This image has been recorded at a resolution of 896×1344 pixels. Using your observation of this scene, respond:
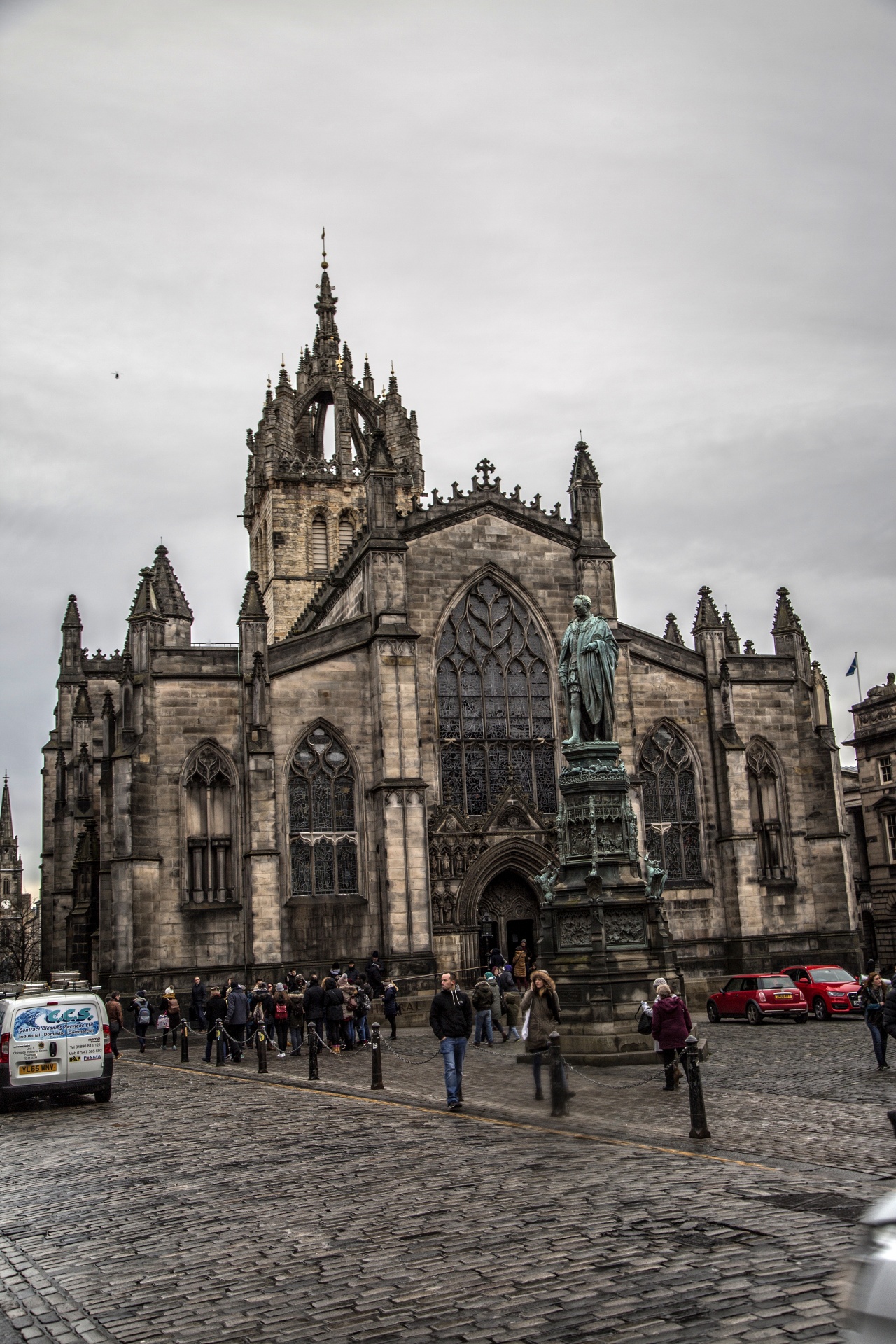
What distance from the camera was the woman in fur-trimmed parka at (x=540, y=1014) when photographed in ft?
49.1

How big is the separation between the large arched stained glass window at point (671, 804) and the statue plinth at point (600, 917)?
47.4 ft

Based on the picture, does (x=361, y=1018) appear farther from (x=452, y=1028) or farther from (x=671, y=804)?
(x=671, y=804)

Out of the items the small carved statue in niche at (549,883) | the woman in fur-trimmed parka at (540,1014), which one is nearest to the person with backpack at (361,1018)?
the small carved statue in niche at (549,883)

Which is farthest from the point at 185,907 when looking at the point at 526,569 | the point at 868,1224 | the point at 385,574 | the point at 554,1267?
the point at 868,1224

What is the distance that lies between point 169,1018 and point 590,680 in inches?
528

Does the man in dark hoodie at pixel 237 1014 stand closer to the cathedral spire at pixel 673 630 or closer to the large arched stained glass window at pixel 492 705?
the large arched stained glass window at pixel 492 705

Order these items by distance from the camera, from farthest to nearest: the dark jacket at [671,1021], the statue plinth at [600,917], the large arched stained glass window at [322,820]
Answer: the large arched stained glass window at [322,820]
the statue plinth at [600,917]
the dark jacket at [671,1021]

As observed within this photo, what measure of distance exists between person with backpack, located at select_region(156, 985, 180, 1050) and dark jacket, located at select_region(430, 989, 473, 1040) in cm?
1419

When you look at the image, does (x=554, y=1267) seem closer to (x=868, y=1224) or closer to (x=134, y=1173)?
(x=868, y=1224)

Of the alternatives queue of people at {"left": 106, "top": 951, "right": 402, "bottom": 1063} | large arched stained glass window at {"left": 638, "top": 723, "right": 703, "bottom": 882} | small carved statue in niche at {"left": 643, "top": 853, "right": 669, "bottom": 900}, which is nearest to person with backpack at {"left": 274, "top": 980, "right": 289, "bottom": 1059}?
queue of people at {"left": 106, "top": 951, "right": 402, "bottom": 1063}

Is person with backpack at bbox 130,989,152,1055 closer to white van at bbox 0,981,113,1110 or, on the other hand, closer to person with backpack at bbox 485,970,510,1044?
person with backpack at bbox 485,970,510,1044

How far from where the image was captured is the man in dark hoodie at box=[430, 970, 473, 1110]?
14.4 m

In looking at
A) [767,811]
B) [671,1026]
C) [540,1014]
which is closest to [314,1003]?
[540,1014]

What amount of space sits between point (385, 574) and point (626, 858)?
1502 cm
